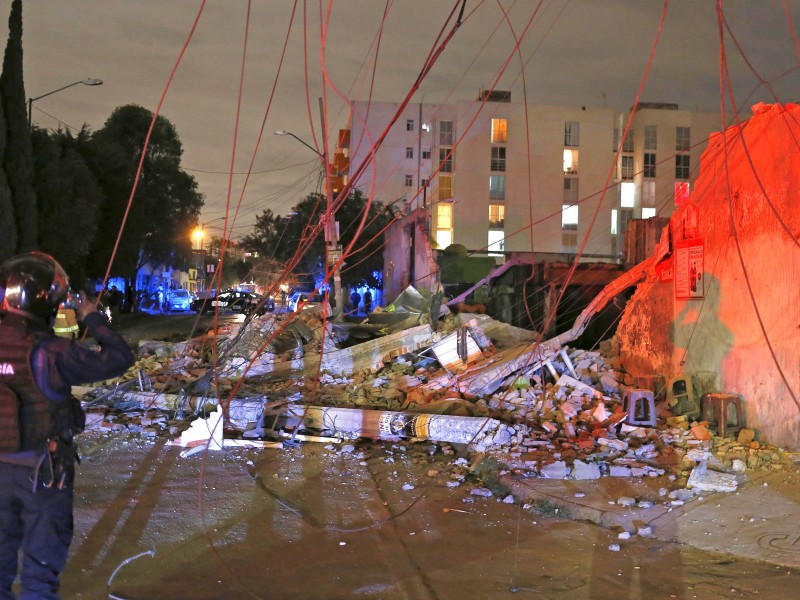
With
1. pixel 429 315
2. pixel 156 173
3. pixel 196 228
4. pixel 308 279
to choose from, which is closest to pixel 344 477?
pixel 429 315

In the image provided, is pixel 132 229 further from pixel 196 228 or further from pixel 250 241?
pixel 250 241

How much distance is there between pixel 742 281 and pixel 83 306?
7497 mm

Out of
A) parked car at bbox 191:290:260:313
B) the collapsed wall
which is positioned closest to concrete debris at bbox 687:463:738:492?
the collapsed wall

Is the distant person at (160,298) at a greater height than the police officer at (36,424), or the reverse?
the distant person at (160,298)

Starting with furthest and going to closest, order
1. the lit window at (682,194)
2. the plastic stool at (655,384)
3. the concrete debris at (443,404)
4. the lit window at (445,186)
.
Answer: the lit window at (445,186) → the lit window at (682,194) → the plastic stool at (655,384) → the concrete debris at (443,404)

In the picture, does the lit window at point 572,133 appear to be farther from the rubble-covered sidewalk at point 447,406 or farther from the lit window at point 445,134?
the rubble-covered sidewalk at point 447,406

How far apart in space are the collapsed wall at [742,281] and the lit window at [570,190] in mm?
46697

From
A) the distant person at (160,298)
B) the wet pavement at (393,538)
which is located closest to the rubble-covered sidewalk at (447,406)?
the wet pavement at (393,538)

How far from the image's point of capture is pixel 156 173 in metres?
40.3

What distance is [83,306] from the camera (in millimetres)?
3449

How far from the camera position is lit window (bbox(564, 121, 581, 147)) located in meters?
55.0

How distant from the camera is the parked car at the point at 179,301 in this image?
50.6 meters

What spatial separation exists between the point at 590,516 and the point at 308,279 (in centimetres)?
4459

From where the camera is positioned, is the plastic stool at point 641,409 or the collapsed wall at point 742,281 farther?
the plastic stool at point 641,409
